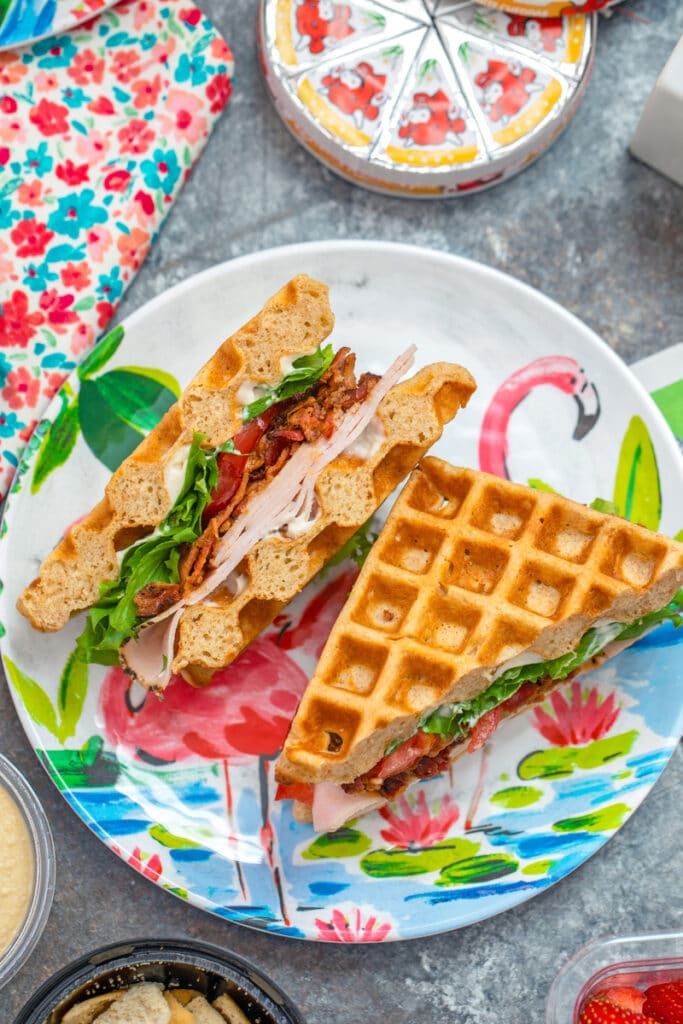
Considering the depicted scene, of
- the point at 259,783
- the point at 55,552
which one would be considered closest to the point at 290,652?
the point at 259,783

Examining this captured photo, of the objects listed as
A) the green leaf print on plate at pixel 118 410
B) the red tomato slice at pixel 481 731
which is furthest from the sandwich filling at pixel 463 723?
the green leaf print on plate at pixel 118 410

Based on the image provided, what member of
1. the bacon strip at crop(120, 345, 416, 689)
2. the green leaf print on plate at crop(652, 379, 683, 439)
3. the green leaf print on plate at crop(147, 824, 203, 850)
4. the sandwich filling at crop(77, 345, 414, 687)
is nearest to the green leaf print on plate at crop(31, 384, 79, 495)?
the sandwich filling at crop(77, 345, 414, 687)

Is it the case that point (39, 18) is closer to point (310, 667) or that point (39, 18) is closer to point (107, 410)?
point (107, 410)

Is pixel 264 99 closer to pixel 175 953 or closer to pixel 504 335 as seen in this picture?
pixel 504 335

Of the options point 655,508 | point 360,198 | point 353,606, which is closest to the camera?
point 353,606

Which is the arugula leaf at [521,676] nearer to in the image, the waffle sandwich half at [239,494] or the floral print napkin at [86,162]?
the waffle sandwich half at [239,494]

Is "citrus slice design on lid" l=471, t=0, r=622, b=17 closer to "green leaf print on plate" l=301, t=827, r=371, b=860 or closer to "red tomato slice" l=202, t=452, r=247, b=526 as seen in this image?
"red tomato slice" l=202, t=452, r=247, b=526
